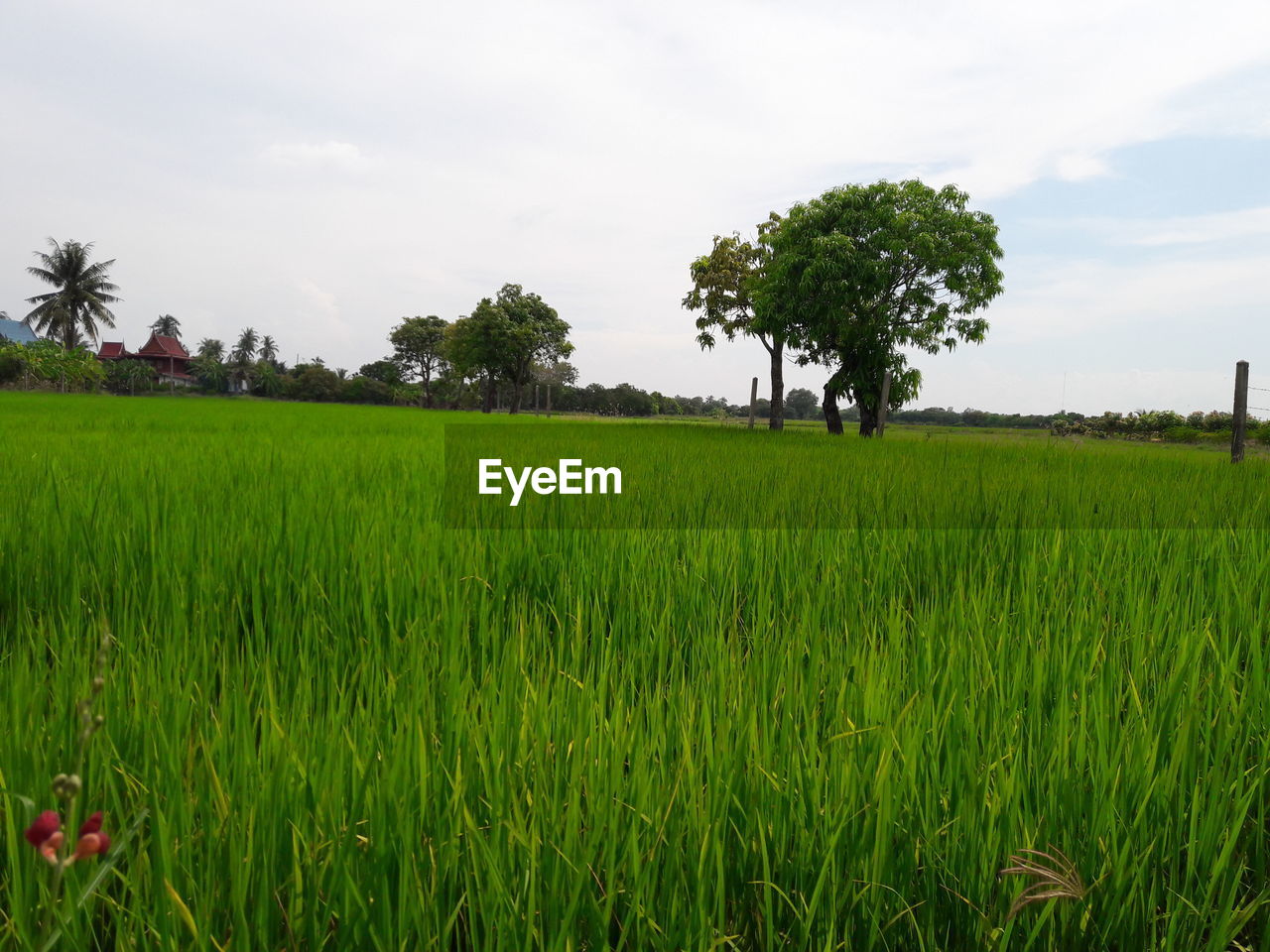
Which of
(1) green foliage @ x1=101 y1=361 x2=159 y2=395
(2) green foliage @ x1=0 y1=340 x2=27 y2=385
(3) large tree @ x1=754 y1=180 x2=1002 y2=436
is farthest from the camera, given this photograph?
(1) green foliage @ x1=101 y1=361 x2=159 y2=395

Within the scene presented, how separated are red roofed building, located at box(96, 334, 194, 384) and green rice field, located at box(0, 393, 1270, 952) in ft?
255

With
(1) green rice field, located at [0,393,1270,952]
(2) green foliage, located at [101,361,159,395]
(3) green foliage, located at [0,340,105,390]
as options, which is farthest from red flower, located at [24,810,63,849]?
(2) green foliage, located at [101,361,159,395]

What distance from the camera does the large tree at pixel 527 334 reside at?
45.0m

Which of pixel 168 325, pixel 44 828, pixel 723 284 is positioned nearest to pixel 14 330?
pixel 168 325

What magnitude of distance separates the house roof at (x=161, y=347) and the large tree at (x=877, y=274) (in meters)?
72.2

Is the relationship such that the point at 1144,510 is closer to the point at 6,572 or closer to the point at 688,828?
the point at 688,828

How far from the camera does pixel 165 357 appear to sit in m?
66.9

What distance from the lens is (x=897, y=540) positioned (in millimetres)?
2451

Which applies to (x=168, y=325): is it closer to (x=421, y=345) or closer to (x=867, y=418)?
(x=421, y=345)

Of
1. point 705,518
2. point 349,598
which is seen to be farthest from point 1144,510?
point 349,598

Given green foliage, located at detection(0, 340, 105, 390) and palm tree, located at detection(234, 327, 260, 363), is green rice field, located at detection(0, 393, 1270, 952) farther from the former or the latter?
palm tree, located at detection(234, 327, 260, 363)

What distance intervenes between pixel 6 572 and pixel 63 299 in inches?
2520

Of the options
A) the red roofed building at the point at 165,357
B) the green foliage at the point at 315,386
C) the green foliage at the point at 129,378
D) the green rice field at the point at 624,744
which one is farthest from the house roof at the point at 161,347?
the green rice field at the point at 624,744

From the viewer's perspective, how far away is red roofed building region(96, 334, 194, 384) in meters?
66.9
